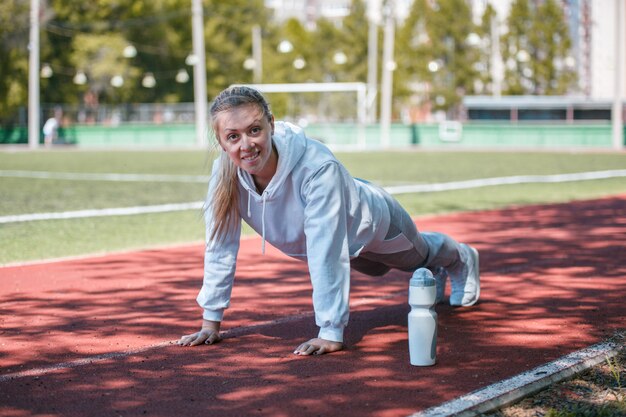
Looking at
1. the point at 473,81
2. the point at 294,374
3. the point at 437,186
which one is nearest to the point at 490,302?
the point at 294,374

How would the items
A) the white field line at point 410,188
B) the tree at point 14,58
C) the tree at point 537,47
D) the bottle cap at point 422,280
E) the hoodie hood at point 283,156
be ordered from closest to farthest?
the bottle cap at point 422,280, the hoodie hood at point 283,156, the white field line at point 410,188, the tree at point 14,58, the tree at point 537,47

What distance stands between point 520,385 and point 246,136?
1979mm

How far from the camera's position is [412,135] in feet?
178

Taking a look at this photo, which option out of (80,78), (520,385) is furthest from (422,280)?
(80,78)

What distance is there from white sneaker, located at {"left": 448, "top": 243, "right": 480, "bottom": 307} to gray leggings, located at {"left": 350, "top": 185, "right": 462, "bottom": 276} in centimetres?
15

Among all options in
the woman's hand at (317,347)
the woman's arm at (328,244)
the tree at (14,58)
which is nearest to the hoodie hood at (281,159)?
the woman's arm at (328,244)

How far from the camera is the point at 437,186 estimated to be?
2131 centimetres

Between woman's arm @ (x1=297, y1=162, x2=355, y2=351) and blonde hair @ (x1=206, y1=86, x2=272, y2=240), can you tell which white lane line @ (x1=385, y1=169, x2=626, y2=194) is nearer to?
blonde hair @ (x1=206, y1=86, x2=272, y2=240)

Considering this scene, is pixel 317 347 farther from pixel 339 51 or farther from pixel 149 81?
pixel 149 81

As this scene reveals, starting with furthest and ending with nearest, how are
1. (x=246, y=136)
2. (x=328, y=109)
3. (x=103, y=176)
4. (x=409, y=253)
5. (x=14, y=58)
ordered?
(x=14, y=58), (x=328, y=109), (x=103, y=176), (x=409, y=253), (x=246, y=136)

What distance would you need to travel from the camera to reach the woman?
209 inches

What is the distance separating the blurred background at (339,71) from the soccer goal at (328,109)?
0.35 feet

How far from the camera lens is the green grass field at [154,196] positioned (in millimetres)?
11844

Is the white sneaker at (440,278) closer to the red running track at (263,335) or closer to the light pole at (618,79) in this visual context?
the red running track at (263,335)
